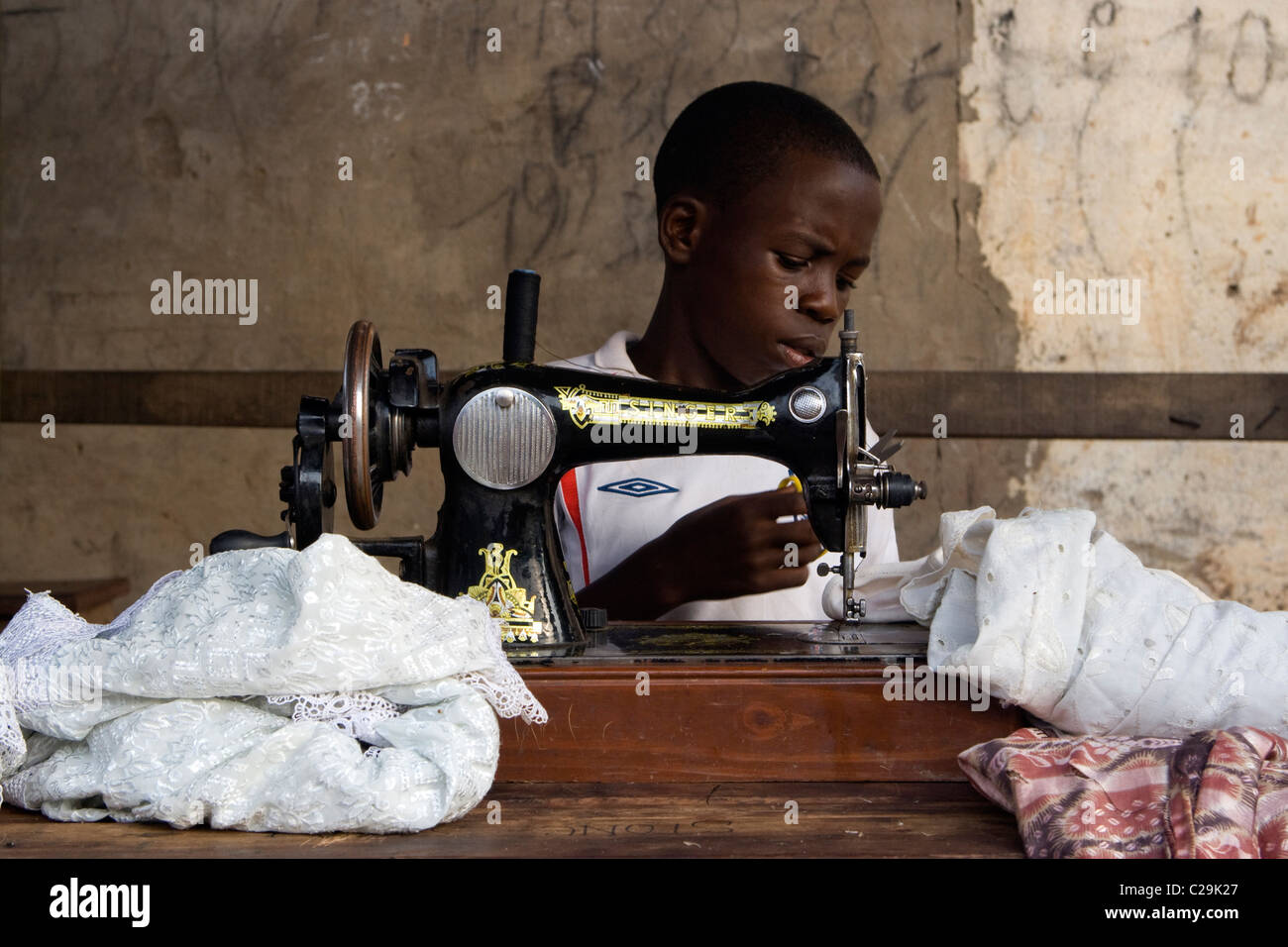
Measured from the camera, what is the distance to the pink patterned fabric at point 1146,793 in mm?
1253

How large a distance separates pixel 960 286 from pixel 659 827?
274cm

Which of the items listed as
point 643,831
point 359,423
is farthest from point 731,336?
point 643,831

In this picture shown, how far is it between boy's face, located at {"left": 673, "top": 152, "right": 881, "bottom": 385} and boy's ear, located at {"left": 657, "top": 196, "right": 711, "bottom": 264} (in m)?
0.07

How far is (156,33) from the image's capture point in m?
3.87

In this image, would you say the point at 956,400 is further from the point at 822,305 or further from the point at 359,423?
the point at 359,423

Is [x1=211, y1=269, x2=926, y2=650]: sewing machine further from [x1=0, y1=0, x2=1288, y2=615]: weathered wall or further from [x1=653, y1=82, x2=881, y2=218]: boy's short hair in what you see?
[x1=0, y1=0, x2=1288, y2=615]: weathered wall

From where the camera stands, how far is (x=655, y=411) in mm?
1794

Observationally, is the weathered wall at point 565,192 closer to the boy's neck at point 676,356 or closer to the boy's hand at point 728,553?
the boy's neck at point 676,356

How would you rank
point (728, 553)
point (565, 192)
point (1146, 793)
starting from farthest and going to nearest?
point (565, 192) → point (728, 553) → point (1146, 793)

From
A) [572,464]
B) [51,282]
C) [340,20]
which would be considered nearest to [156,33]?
[340,20]

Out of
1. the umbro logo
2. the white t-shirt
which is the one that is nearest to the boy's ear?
the white t-shirt

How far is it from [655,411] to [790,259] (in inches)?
26.7

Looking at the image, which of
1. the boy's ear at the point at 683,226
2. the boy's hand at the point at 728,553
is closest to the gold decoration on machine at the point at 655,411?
the boy's hand at the point at 728,553
